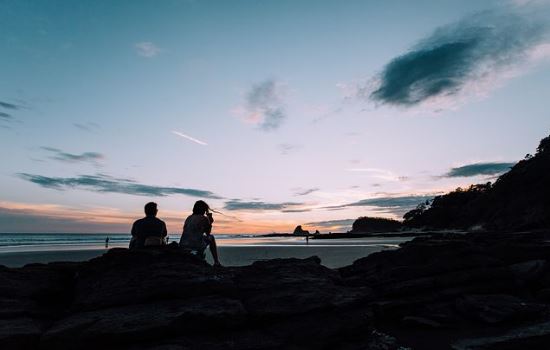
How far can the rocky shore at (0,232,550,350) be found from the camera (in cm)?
862

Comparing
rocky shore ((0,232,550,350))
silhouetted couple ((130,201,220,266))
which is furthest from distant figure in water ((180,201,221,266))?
rocky shore ((0,232,550,350))

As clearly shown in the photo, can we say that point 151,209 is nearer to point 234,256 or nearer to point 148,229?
point 148,229

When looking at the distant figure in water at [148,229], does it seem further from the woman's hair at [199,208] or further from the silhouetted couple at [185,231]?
the woman's hair at [199,208]

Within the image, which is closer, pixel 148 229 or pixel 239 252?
pixel 148 229

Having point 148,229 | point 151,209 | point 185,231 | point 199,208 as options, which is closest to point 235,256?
point 185,231

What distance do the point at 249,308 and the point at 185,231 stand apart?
13.4 feet

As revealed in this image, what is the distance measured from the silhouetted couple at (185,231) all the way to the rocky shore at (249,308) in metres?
1.19

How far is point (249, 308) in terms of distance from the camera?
9961mm

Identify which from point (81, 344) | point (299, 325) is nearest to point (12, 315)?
point (81, 344)

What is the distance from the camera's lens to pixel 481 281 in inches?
519

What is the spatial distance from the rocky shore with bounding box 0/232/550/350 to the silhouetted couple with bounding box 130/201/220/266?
3.90 feet

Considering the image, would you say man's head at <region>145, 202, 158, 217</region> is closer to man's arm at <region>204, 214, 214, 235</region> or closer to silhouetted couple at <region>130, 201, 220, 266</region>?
silhouetted couple at <region>130, 201, 220, 266</region>

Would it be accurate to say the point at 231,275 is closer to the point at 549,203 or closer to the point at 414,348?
the point at 414,348

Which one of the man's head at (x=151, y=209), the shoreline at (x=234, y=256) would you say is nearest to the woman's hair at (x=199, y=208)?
the man's head at (x=151, y=209)
